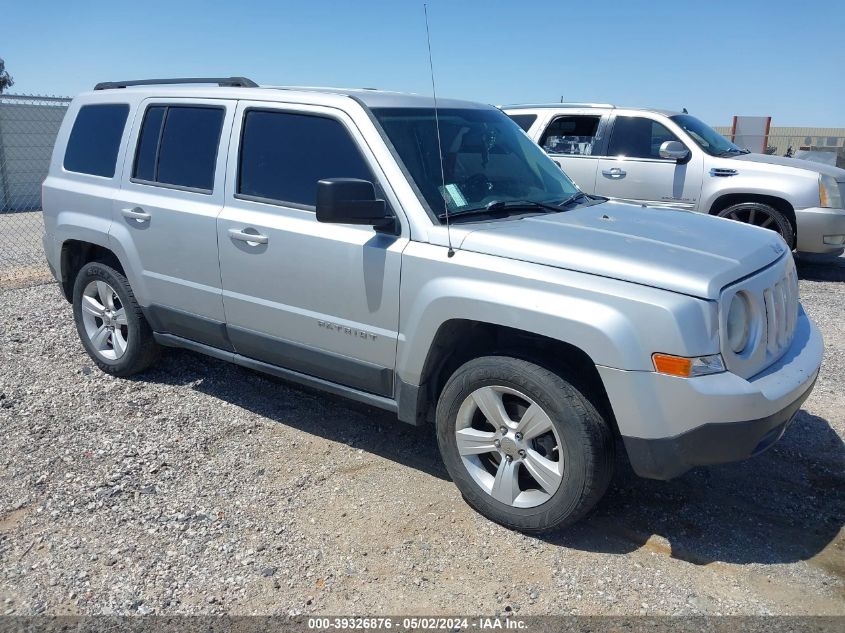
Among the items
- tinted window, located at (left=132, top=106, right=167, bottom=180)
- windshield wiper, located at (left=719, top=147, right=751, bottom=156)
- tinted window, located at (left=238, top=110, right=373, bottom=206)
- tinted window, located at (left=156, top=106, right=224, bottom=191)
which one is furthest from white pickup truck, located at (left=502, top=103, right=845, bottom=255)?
tinted window, located at (left=132, top=106, right=167, bottom=180)

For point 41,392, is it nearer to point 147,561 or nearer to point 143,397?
point 143,397

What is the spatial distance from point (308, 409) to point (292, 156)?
171 centimetres

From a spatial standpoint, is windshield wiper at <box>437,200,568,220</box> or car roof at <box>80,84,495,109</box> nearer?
windshield wiper at <box>437,200,568,220</box>

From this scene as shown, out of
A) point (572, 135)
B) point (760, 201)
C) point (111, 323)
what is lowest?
A: point (111, 323)

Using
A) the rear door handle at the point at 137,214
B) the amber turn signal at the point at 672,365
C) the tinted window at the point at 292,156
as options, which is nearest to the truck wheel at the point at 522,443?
the amber turn signal at the point at 672,365

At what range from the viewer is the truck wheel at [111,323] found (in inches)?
202

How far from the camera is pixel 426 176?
12.5ft

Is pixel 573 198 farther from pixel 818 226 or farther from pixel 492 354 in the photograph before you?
pixel 818 226

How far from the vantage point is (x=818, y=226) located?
27.9 feet

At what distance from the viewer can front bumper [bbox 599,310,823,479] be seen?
9.68ft

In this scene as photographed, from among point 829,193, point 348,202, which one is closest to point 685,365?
point 348,202

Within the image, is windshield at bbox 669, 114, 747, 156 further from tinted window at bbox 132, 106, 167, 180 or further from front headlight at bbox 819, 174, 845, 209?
tinted window at bbox 132, 106, 167, 180

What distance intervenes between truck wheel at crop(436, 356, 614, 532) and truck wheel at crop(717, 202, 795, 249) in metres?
6.24

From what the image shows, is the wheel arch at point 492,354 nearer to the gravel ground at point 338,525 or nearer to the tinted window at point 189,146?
the gravel ground at point 338,525
